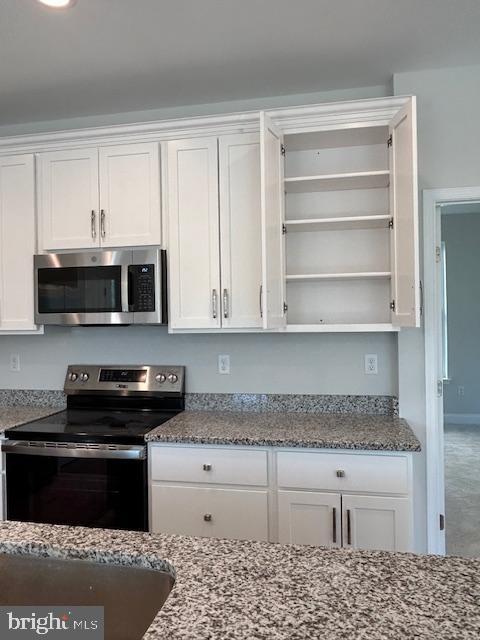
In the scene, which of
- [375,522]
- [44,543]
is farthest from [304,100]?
[44,543]

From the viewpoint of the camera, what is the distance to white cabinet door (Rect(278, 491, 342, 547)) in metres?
2.12

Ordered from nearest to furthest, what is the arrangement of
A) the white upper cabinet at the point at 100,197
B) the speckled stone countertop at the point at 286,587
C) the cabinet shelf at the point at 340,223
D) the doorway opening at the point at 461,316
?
the speckled stone countertop at the point at 286,587 → the cabinet shelf at the point at 340,223 → the white upper cabinet at the point at 100,197 → the doorway opening at the point at 461,316

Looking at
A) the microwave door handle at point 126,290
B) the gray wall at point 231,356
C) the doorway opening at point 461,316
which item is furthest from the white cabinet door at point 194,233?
the doorway opening at point 461,316

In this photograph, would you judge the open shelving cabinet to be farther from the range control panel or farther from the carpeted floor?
the carpeted floor

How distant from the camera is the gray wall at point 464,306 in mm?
6281

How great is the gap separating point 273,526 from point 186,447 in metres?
0.53

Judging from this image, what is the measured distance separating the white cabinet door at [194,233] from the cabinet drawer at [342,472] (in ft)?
2.69

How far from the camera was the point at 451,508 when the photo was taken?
3.50 metres

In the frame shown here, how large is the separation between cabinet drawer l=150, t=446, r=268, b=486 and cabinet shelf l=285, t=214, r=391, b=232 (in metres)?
1.17

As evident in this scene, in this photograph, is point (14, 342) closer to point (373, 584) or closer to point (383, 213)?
point (383, 213)

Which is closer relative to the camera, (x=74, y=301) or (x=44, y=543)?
(x=44, y=543)

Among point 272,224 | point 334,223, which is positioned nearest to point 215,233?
point 272,224

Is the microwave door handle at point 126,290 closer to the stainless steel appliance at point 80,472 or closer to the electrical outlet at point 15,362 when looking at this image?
the stainless steel appliance at point 80,472

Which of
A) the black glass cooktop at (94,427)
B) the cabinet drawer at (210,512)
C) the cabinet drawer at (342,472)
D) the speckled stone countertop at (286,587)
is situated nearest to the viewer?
the speckled stone countertop at (286,587)
